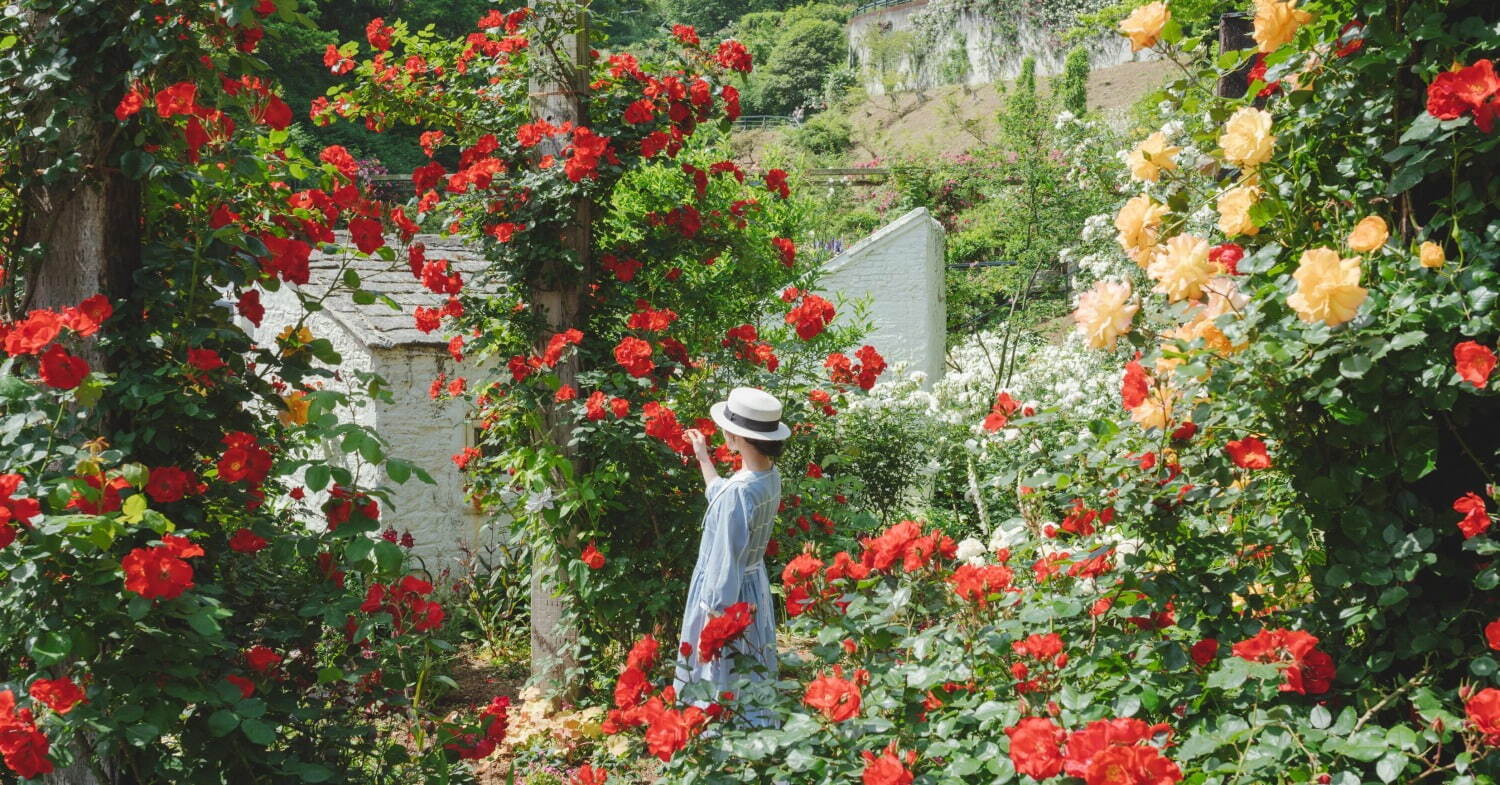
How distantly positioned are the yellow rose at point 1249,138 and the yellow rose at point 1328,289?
14.5 inches

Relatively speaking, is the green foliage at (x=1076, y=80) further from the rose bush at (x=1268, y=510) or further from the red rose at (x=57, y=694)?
the red rose at (x=57, y=694)

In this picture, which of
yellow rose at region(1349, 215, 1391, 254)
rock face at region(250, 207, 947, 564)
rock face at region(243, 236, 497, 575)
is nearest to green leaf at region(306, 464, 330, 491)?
yellow rose at region(1349, 215, 1391, 254)

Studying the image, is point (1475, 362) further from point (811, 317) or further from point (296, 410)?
point (811, 317)

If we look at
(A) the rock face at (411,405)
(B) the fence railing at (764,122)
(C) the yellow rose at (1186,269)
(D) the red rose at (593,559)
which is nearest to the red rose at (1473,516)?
(C) the yellow rose at (1186,269)

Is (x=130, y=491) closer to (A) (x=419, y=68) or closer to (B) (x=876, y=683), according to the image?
(B) (x=876, y=683)

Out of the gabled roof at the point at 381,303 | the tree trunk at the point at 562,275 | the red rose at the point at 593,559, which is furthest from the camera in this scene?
the gabled roof at the point at 381,303

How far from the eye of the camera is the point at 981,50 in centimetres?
4125

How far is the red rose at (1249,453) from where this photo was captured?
6.17 ft

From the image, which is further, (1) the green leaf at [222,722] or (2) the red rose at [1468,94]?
(1) the green leaf at [222,722]

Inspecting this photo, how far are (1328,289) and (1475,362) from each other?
0.75 feet

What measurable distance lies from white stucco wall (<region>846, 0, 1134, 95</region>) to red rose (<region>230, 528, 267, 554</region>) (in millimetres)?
37991

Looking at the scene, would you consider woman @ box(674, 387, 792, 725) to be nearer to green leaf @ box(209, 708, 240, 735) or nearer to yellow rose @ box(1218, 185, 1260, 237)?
green leaf @ box(209, 708, 240, 735)

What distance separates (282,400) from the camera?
8.44 feet

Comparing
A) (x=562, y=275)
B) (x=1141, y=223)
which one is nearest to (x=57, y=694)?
(x=1141, y=223)
